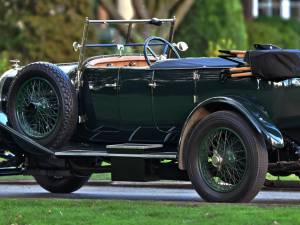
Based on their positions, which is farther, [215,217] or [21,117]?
[21,117]

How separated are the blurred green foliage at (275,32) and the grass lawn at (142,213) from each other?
24623 mm

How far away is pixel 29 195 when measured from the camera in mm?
11914

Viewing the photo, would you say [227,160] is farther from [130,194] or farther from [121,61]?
[130,194]

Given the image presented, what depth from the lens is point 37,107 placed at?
10945 mm

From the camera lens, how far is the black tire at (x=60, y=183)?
475 inches

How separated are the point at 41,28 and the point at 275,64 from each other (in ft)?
71.8

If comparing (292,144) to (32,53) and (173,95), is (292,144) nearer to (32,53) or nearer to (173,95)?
(173,95)

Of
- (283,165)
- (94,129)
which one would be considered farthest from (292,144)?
(94,129)

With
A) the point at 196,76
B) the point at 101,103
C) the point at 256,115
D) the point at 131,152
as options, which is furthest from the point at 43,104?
Answer: the point at 256,115

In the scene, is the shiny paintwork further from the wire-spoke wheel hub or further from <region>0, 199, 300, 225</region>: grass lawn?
<region>0, 199, 300, 225</region>: grass lawn

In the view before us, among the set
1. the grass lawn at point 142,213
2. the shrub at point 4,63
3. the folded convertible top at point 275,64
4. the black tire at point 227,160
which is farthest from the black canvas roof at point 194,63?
the shrub at point 4,63

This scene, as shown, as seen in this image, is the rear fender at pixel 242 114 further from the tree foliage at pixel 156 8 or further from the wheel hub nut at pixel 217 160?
the tree foliage at pixel 156 8

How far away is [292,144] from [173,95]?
126 centimetres

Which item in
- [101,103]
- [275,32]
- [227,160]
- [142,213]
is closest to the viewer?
[142,213]
